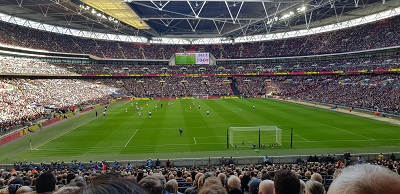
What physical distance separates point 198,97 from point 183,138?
53929 millimetres

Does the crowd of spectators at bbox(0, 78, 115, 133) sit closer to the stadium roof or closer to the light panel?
the stadium roof

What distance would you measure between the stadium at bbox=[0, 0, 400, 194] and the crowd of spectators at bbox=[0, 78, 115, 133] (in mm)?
396

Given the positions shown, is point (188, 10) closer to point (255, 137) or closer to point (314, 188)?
point (255, 137)

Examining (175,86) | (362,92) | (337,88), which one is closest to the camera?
(362,92)

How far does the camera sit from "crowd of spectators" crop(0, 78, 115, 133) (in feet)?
129

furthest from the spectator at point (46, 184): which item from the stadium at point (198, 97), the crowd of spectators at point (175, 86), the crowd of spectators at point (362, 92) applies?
the crowd of spectators at point (175, 86)

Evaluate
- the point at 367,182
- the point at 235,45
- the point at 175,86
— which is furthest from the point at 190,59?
the point at 367,182

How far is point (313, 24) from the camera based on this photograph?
280ft

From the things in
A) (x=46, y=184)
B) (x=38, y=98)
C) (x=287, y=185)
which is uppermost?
(x=287, y=185)

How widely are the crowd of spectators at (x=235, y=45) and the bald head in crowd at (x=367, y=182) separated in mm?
72681

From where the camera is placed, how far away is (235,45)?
371ft

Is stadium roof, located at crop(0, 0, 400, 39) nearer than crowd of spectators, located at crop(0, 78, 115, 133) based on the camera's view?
No

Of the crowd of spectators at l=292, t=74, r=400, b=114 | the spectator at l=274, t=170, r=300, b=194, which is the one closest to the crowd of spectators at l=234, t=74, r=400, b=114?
the crowd of spectators at l=292, t=74, r=400, b=114

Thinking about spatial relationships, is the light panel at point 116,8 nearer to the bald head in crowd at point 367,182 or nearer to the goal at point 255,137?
the goal at point 255,137
